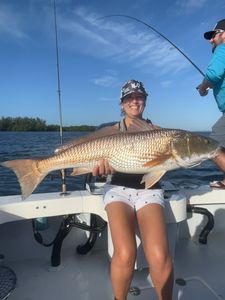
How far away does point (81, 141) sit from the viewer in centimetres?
368

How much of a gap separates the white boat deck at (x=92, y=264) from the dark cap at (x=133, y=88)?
1.55 m

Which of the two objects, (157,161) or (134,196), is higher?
(157,161)

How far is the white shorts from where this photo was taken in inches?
142

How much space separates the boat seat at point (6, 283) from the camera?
310cm

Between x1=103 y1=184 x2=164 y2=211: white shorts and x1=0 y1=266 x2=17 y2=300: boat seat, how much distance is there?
115 cm

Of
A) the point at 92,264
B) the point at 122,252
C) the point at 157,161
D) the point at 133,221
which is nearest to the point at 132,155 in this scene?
the point at 157,161

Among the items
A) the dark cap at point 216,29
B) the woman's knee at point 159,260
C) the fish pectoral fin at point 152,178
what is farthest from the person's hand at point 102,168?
the dark cap at point 216,29

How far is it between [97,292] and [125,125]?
187cm

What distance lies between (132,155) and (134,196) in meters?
0.46

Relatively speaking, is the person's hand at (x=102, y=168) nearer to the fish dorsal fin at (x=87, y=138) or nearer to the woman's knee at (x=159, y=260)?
the fish dorsal fin at (x=87, y=138)

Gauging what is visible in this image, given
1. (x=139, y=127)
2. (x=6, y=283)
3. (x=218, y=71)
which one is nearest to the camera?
(x=6, y=283)

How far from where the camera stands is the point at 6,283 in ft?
10.9

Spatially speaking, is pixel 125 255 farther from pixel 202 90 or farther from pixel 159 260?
pixel 202 90

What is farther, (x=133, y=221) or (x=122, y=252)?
(x=133, y=221)
